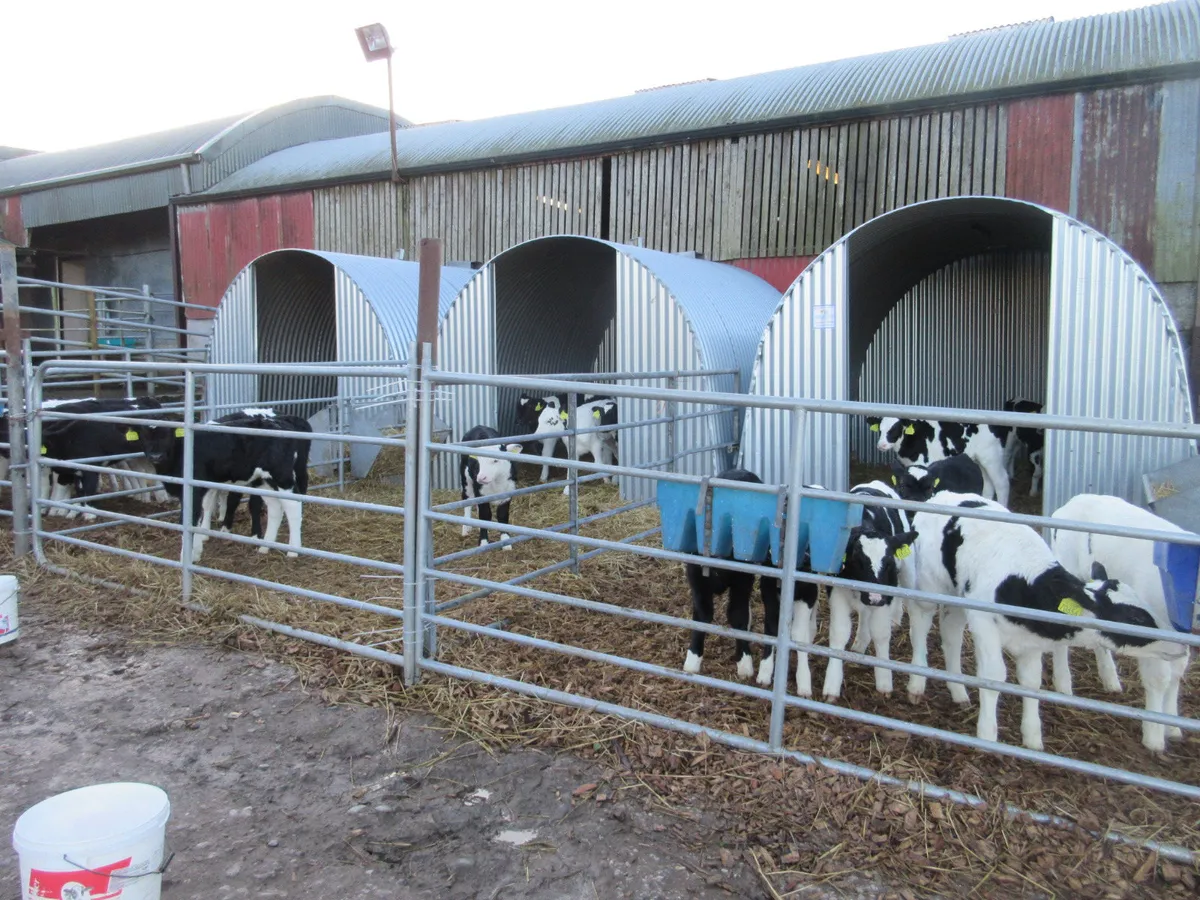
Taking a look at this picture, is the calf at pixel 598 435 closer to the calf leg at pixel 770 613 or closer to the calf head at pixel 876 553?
the calf leg at pixel 770 613

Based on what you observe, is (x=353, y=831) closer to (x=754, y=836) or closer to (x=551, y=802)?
(x=551, y=802)

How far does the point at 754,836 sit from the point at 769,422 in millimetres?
7200

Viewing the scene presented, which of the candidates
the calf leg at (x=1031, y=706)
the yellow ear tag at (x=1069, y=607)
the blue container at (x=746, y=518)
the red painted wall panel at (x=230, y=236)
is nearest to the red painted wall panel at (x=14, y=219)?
the red painted wall panel at (x=230, y=236)

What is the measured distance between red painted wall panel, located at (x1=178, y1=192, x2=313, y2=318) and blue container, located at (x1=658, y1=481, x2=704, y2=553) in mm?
17387

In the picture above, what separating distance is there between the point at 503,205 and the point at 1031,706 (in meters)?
15.2

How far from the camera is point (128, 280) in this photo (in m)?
25.5

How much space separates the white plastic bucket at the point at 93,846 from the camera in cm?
282

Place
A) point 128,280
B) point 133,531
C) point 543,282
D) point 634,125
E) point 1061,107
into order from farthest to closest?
point 128,280
point 634,125
point 543,282
point 1061,107
point 133,531

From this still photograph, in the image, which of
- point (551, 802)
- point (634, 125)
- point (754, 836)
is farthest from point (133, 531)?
point (634, 125)

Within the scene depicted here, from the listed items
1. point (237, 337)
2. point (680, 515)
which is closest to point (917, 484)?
point (680, 515)

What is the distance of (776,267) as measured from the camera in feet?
49.5

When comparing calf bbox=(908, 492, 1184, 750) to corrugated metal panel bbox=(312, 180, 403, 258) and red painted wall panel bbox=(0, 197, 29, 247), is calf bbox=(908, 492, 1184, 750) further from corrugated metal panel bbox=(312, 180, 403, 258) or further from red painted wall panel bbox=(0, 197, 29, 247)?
red painted wall panel bbox=(0, 197, 29, 247)

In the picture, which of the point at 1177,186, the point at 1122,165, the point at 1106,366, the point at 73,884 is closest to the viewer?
the point at 73,884

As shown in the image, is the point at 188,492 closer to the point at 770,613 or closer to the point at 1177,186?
the point at 770,613
